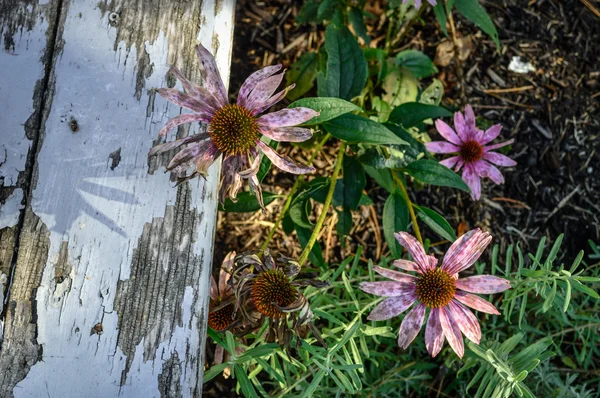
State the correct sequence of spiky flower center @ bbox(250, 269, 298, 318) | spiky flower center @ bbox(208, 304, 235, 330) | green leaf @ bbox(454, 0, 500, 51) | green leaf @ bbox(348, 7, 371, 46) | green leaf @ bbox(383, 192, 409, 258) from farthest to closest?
green leaf @ bbox(348, 7, 371, 46)
green leaf @ bbox(454, 0, 500, 51)
green leaf @ bbox(383, 192, 409, 258)
spiky flower center @ bbox(208, 304, 235, 330)
spiky flower center @ bbox(250, 269, 298, 318)

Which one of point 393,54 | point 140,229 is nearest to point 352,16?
point 393,54

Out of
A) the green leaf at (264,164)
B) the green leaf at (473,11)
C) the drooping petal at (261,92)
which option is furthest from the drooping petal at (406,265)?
the green leaf at (473,11)

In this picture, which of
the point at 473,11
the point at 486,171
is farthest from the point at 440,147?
the point at 473,11

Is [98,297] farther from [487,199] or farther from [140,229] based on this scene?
[487,199]

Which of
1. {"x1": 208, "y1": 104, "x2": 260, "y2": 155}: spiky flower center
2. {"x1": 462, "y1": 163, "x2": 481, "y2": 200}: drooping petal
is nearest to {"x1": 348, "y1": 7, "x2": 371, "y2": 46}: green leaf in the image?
{"x1": 462, "y1": 163, "x2": 481, "y2": 200}: drooping petal

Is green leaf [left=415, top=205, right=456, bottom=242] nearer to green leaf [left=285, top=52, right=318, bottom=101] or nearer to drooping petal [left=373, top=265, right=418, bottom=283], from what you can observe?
drooping petal [left=373, top=265, right=418, bottom=283]

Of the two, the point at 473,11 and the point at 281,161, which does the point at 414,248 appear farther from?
the point at 473,11
